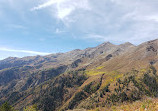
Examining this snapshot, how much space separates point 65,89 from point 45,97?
141 ft

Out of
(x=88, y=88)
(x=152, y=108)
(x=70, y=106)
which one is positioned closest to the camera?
(x=152, y=108)

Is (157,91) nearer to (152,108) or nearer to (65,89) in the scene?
(152,108)

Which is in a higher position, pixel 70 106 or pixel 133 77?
pixel 133 77

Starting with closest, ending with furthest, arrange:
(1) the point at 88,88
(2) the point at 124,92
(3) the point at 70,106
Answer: (2) the point at 124,92 < (3) the point at 70,106 < (1) the point at 88,88

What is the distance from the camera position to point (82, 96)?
145m

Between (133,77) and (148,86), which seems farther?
(133,77)

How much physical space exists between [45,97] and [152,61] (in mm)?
229702

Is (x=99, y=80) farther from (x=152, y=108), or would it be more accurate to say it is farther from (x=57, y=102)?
(x=152, y=108)

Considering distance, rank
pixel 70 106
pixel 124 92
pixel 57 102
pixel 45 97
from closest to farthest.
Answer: pixel 124 92 < pixel 70 106 < pixel 57 102 < pixel 45 97

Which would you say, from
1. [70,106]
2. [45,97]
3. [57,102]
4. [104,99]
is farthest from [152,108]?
[45,97]

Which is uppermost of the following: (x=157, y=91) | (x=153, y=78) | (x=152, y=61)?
(x=152, y=61)

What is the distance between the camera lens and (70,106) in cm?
13612

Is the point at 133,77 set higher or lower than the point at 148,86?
higher

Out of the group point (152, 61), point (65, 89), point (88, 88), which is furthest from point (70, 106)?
point (152, 61)
